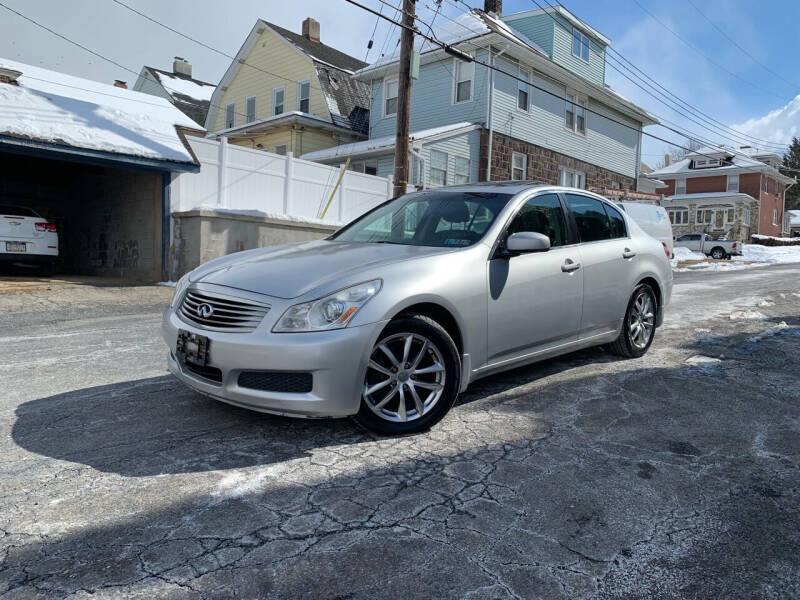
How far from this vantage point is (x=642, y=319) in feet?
19.6

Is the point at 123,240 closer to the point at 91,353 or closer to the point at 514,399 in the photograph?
the point at 91,353

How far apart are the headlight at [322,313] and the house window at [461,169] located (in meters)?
18.5

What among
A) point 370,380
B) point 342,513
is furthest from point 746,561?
point 370,380

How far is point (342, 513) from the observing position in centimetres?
271

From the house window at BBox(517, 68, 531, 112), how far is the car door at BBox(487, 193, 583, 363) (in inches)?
749

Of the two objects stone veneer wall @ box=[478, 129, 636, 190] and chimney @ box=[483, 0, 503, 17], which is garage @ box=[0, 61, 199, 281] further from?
chimney @ box=[483, 0, 503, 17]

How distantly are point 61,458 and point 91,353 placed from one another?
2.98 metres

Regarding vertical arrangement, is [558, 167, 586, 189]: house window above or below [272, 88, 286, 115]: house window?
below

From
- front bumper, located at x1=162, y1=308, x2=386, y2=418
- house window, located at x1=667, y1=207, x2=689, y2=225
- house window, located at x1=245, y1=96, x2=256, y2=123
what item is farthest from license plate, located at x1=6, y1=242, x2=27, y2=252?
house window, located at x1=667, y1=207, x2=689, y2=225

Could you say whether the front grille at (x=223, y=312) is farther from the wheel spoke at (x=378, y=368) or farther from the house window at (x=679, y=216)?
the house window at (x=679, y=216)

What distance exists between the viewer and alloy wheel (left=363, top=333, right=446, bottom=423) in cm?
352

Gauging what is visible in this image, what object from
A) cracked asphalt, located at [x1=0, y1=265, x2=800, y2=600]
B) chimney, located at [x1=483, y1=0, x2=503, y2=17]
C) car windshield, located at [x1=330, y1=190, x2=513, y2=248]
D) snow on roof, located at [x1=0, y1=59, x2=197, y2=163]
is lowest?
cracked asphalt, located at [x1=0, y1=265, x2=800, y2=600]

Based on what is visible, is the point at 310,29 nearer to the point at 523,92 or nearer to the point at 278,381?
the point at 523,92

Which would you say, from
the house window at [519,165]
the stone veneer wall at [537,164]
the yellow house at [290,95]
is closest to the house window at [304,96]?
the yellow house at [290,95]
